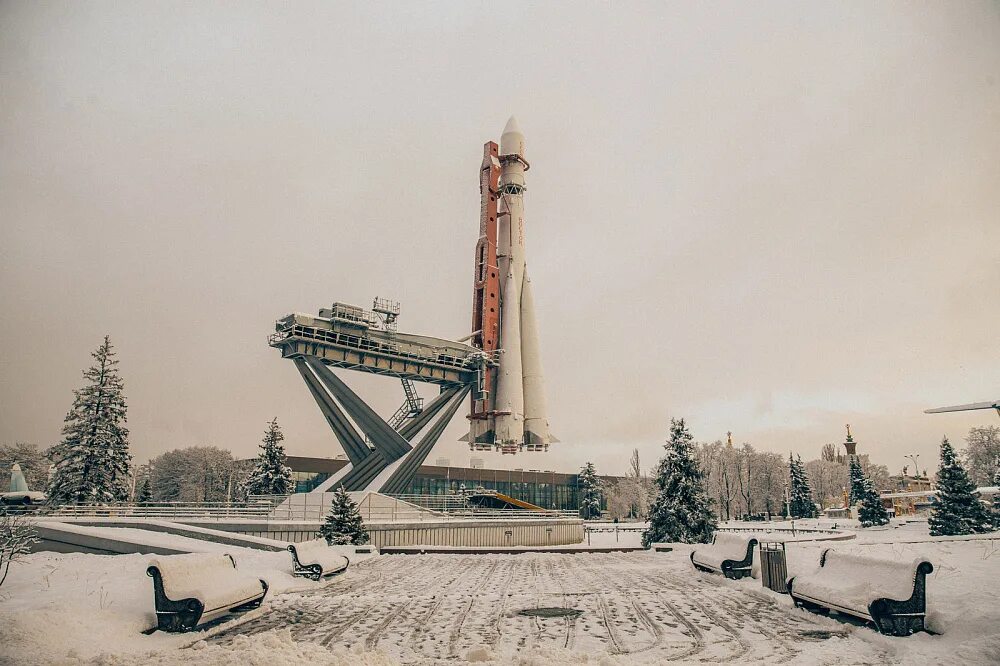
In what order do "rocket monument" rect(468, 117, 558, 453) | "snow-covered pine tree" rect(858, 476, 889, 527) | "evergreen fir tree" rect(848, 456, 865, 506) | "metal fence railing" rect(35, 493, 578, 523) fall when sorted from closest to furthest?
1. "metal fence railing" rect(35, 493, 578, 523)
2. "rocket monument" rect(468, 117, 558, 453)
3. "snow-covered pine tree" rect(858, 476, 889, 527)
4. "evergreen fir tree" rect(848, 456, 865, 506)

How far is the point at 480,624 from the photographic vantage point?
8.41 m

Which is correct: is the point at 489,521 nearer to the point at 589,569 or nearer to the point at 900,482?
the point at 589,569

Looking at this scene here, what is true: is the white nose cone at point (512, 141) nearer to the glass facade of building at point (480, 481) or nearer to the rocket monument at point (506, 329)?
the rocket monument at point (506, 329)

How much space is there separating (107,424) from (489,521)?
2396 centimetres

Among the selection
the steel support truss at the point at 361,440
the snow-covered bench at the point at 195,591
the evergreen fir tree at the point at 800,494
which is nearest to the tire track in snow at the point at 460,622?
the snow-covered bench at the point at 195,591

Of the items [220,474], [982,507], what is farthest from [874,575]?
[220,474]

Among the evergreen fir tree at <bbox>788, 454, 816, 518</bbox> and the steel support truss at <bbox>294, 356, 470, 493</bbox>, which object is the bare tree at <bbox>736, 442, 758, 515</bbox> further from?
the steel support truss at <bbox>294, 356, 470, 493</bbox>

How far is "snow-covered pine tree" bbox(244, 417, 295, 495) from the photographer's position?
152ft

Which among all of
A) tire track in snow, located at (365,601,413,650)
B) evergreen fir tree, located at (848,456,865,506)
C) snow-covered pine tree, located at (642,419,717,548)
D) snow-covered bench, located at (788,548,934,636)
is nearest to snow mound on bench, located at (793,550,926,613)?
snow-covered bench, located at (788,548,934,636)

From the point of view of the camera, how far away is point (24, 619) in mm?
6754

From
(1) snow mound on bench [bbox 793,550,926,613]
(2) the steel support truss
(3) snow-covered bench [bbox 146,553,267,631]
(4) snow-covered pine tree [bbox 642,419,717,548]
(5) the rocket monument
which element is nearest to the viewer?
(1) snow mound on bench [bbox 793,550,926,613]

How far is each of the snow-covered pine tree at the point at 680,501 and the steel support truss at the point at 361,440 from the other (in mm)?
14889

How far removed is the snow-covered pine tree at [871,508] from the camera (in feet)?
163

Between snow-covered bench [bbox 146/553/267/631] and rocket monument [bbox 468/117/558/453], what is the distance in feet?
111
